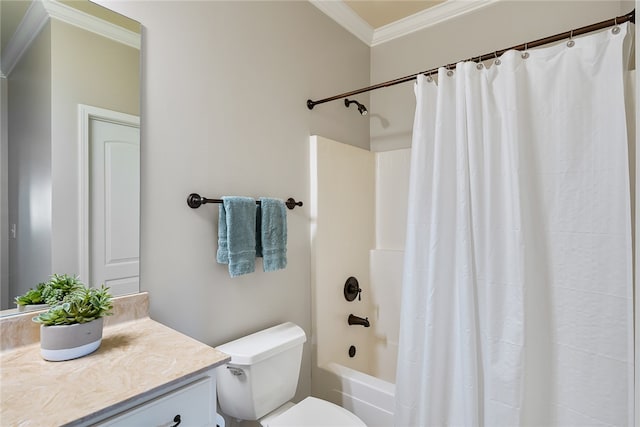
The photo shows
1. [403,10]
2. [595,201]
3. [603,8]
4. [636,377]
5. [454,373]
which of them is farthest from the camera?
[403,10]

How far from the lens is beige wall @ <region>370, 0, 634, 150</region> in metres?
1.78

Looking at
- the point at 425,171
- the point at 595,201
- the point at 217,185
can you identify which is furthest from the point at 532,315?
the point at 217,185

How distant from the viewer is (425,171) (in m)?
1.54

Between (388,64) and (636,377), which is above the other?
(388,64)

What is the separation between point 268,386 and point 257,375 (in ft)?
0.31

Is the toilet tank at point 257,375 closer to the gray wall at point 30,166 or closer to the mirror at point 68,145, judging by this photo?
the mirror at point 68,145

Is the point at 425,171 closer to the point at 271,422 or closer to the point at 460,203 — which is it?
the point at 460,203

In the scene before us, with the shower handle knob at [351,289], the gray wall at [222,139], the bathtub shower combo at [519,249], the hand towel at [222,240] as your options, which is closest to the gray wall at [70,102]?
the gray wall at [222,139]

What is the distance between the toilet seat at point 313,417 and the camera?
139 centimetres

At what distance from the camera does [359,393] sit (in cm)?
173

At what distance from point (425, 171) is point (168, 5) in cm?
129

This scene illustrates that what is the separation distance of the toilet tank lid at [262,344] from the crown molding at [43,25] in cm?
121

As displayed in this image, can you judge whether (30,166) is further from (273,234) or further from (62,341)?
(273,234)

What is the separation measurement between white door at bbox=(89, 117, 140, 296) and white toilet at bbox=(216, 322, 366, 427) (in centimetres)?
53
